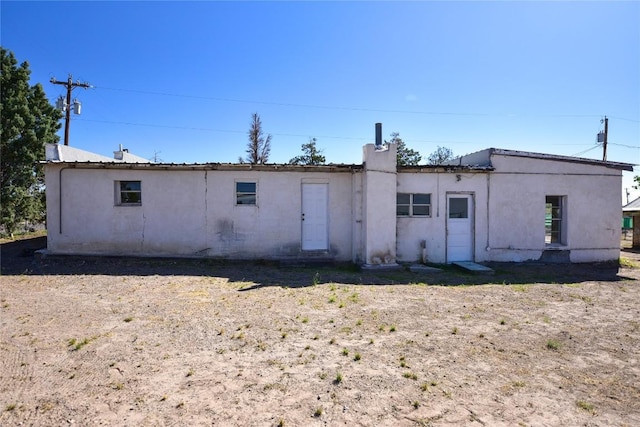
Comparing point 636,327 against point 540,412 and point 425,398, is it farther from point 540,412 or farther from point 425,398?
point 425,398

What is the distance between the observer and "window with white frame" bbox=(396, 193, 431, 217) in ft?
36.0

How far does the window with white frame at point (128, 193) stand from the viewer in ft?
35.9

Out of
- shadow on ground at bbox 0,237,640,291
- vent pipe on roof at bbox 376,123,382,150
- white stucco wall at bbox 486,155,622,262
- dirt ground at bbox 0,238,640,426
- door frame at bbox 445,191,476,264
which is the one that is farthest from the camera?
white stucco wall at bbox 486,155,622,262

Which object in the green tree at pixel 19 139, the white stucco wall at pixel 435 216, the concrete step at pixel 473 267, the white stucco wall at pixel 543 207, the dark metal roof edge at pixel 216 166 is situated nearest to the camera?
the concrete step at pixel 473 267

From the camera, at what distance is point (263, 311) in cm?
601

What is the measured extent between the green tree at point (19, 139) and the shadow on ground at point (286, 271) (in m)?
8.98

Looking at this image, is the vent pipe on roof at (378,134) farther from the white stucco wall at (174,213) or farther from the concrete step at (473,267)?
the concrete step at (473,267)

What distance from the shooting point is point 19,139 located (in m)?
17.8

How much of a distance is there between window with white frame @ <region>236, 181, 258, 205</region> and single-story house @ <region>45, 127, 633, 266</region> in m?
0.03

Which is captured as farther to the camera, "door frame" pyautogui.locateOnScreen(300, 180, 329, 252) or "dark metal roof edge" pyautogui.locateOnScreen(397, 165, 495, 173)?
"door frame" pyautogui.locateOnScreen(300, 180, 329, 252)

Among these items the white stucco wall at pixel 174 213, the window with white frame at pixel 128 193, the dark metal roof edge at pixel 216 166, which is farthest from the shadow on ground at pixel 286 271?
the dark metal roof edge at pixel 216 166

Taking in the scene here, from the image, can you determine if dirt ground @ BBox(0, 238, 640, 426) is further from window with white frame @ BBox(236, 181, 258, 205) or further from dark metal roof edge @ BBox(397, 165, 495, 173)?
dark metal roof edge @ BBox(397, 165, 495, 173)

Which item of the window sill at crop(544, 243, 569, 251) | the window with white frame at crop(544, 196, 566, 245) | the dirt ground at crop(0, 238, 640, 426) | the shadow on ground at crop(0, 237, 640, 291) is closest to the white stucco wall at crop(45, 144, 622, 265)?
the shadow on ground at crop(0, 237, 640, 291)

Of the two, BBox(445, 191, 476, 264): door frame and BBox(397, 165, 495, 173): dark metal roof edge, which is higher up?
BBox(397, 165, 495, 173): dark metal roof edge
